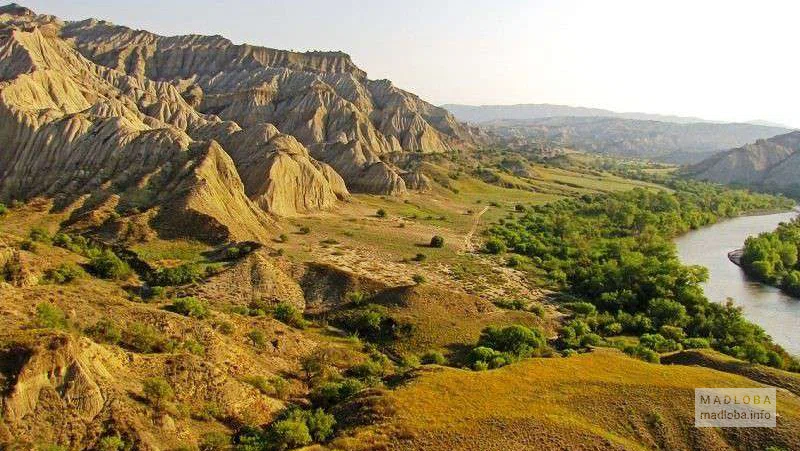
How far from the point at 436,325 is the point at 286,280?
11827 mm

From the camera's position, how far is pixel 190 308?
3238 cm

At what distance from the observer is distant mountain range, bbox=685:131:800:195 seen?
15950cm

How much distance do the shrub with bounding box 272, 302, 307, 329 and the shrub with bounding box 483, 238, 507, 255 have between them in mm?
28975

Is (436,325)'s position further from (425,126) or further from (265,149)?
(425,126)

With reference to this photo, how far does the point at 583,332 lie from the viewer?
132ft

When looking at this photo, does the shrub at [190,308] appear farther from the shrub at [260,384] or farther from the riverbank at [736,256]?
the riverbank at [736,256]

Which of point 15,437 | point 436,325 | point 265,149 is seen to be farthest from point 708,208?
point 15,437

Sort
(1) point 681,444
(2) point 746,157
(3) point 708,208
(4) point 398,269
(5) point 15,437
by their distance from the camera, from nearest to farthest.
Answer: (5) point 15,437 → (1) point 681,444 → (4) point 398,269 → (3) point 708,208 → (2) point 746,157

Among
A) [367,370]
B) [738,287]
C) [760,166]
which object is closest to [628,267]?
[738,287]

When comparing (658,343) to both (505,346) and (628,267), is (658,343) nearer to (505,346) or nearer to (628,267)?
(505,346)

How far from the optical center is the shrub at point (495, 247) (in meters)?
62.0

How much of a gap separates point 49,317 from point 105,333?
225cm

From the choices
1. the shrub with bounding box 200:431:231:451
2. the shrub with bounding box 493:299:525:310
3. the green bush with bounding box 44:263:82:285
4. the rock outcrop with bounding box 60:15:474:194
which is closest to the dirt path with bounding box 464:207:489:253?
the rock outcrop with bounding box 60:15:474:194

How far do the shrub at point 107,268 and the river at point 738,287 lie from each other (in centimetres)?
4780
